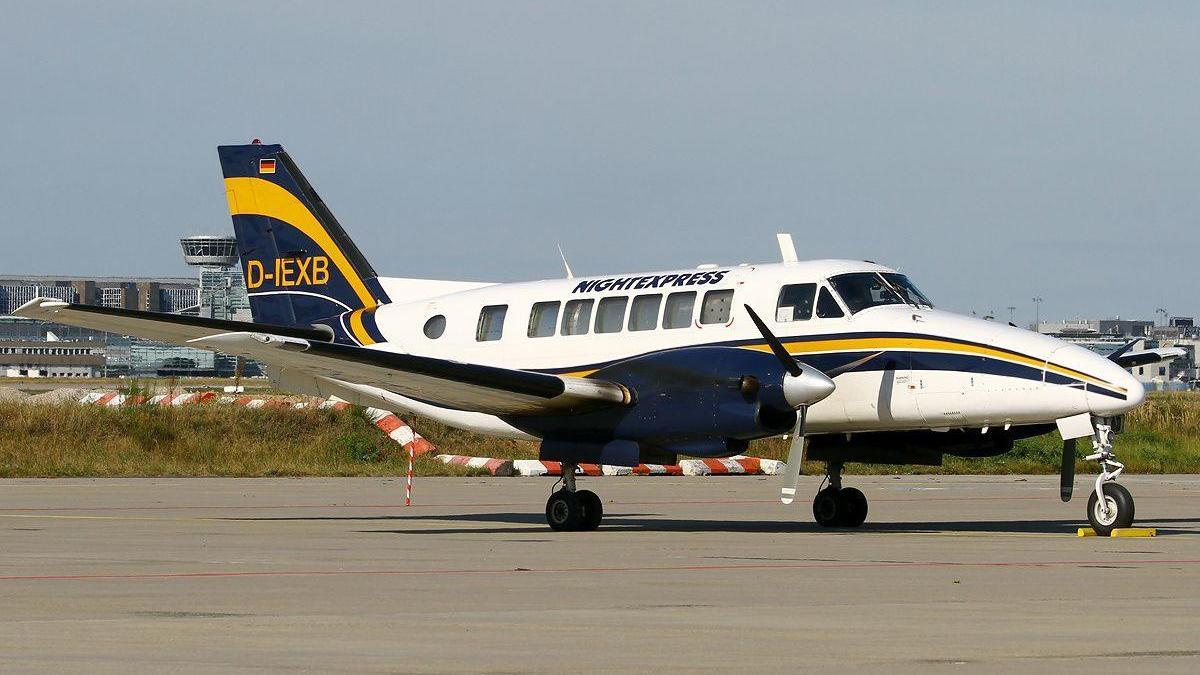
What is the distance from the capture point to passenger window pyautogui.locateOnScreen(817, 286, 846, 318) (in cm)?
1838

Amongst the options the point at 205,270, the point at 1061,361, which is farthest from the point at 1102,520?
the point at 205,270

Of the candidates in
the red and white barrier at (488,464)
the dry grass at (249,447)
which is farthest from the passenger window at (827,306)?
the dry grass at (249,447)

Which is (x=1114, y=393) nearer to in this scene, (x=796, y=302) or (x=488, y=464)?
A: (x=796, y=302)

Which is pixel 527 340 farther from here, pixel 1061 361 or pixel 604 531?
pixel 1061 361

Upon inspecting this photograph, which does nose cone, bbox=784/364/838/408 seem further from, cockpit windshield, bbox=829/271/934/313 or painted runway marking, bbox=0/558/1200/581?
painted runway marking, bbox=0/558/1200/581

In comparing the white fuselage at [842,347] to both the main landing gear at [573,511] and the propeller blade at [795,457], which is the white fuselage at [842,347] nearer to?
the propeller blade at [795,457]

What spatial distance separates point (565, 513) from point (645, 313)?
2.57 metres

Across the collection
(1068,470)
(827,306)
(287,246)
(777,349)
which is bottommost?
(1068,470)

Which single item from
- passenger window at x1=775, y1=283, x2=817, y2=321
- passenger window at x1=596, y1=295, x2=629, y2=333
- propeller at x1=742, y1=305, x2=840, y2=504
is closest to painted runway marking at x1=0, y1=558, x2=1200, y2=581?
propeller at x1=742, y1=305, x2=840, y2=504

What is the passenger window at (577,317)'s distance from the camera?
2010 centimetres

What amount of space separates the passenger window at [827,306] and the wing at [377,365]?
237cm

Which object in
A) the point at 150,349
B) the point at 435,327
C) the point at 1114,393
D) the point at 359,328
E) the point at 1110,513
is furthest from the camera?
the point at 150,349

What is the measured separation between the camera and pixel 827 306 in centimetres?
1845

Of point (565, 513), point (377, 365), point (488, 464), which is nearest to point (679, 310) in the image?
point (565, 513)
